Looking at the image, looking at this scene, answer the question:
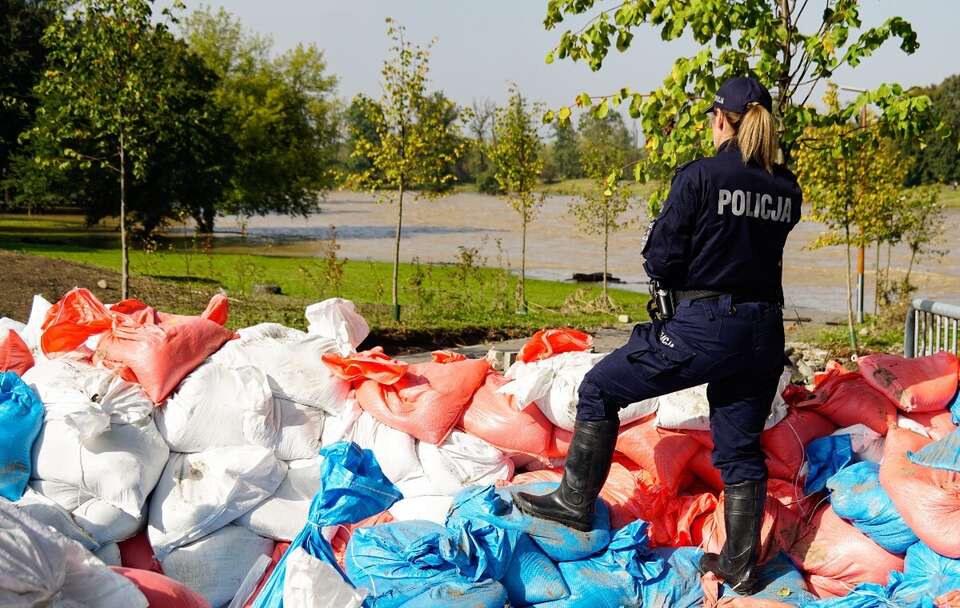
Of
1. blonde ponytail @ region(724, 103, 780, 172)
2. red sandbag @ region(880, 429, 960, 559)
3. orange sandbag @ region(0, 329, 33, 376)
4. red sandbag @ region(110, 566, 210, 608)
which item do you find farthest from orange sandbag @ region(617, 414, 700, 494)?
orange sandbag @ region(0, 329, 33, 376)

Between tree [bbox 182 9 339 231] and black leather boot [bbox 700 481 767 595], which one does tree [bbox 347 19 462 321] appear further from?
tree [bbox 182 9 339 231]

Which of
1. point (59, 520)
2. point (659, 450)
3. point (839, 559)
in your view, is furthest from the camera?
point (659, 450)

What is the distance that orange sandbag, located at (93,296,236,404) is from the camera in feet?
12.2

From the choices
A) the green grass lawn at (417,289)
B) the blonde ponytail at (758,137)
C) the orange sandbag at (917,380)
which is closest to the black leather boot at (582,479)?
the blonde ponytail at (758,137)

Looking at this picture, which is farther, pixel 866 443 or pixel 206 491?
pixel 866 443

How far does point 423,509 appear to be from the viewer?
3520 millimetres

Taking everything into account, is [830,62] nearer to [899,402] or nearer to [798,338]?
[899,402]

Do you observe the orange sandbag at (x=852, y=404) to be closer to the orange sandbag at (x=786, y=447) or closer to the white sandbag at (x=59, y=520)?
the orange sandbag at (x=786, y=447)

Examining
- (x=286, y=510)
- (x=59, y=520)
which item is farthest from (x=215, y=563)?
(x=59, y=520)

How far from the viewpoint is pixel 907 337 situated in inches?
202

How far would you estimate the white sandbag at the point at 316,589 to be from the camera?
262 centimetres

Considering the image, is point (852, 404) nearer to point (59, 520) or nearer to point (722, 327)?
point (722, 327)

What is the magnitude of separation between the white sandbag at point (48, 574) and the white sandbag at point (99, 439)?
119 cm

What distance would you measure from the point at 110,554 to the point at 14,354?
111 centimetres
